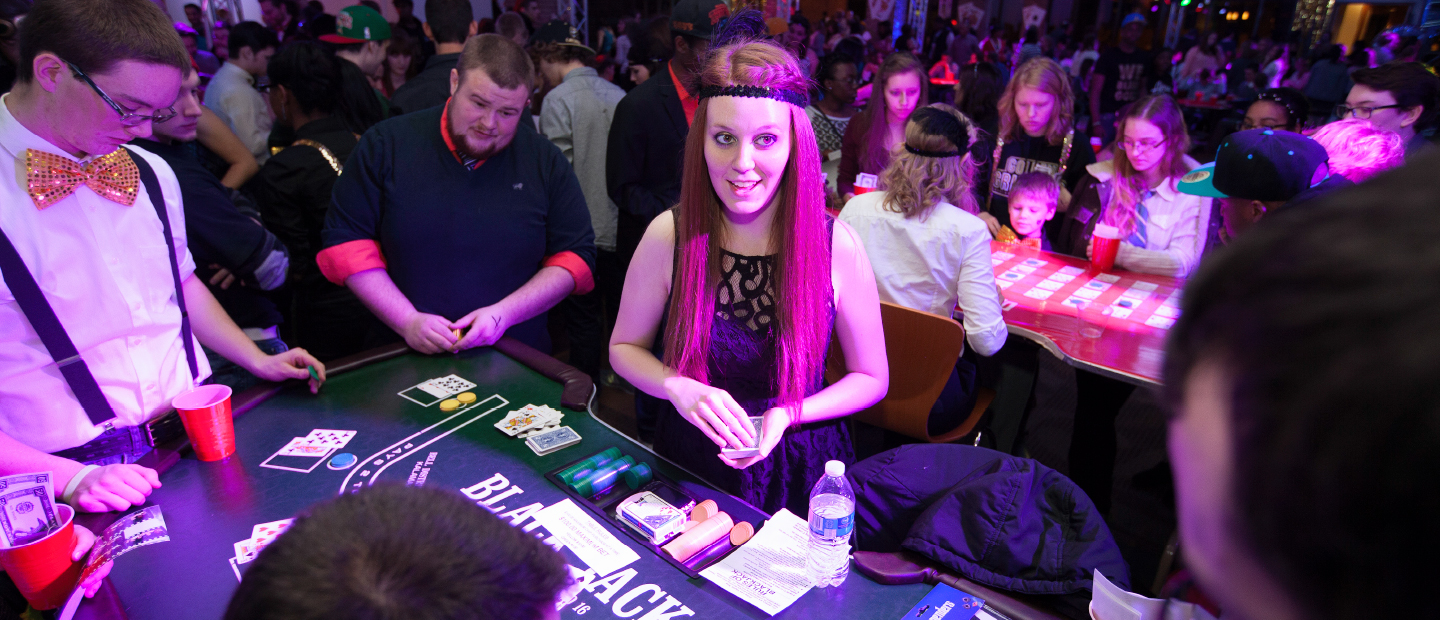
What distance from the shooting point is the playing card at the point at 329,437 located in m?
1.70

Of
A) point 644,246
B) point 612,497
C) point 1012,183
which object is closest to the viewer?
point 612,497

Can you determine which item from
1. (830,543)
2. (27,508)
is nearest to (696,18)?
(830,543)

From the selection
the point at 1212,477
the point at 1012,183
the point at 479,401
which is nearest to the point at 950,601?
the point at 1212,477

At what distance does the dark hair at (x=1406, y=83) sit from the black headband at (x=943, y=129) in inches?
92.9

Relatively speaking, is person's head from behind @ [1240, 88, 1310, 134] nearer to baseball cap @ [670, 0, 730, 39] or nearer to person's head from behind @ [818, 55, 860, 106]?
person's head from behind @ [818, 55, 860, 106]

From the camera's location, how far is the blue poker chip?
1.62 metres

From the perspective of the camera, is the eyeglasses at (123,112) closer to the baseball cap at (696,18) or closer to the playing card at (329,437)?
the playing card at (329,437)

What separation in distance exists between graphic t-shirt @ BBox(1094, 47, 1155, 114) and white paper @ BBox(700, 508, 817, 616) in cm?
911

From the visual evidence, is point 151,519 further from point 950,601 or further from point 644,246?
point 950,601

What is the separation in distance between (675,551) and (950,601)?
506mm

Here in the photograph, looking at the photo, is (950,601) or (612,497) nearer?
(950,601)

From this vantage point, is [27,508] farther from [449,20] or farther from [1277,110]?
[1277,110]

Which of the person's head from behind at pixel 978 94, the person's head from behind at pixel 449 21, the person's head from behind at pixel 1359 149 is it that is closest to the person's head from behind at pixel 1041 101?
the person's head from behind at pixel 978 94

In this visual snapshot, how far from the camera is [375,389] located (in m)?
2.00
